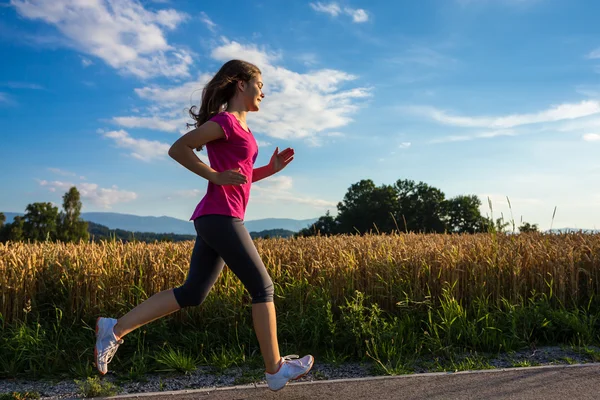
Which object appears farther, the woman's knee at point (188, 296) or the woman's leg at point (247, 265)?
the woman's knee at point (188, 296)

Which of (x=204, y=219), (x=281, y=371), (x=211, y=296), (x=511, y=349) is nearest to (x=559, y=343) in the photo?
(x=511, y=349)

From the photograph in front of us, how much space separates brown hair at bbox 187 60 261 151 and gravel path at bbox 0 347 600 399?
2.28 meters

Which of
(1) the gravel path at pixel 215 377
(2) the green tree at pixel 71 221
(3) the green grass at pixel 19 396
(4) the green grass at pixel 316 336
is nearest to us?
(3) the green grass at pixel 19 396

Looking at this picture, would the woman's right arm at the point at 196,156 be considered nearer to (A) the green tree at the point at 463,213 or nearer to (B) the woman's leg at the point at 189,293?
(B) the woman's leg at the point at 189,293

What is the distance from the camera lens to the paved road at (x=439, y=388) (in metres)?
4.14

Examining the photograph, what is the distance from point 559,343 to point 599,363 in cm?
85

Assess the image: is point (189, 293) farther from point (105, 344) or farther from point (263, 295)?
point (105, 344)

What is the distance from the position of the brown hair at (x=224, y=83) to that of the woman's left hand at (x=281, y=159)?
0.68 meters

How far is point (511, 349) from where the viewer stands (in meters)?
5.48

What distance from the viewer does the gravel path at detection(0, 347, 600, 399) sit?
4.50 meters

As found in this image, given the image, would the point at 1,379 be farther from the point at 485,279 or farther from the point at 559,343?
the point at 559,343

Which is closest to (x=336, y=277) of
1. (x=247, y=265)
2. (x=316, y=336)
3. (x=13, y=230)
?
(x=316, y=336)

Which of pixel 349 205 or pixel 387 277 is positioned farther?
pixel 349 205

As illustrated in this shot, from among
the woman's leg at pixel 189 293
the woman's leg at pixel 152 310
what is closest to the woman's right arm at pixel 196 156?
the woman's leg at pixel 189 293
